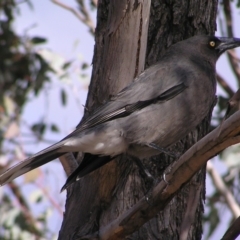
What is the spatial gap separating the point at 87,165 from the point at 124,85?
1.99 feet

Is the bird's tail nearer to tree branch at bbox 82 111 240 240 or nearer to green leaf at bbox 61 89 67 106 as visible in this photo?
tree branch at bbox 82 111 240 240

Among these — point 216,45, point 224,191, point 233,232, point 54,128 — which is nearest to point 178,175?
point 233,232

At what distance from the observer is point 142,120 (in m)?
4.08

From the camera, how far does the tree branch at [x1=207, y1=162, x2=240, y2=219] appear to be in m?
6.57

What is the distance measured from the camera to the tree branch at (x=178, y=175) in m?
2.98

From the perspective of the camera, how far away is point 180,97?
13.8 ft

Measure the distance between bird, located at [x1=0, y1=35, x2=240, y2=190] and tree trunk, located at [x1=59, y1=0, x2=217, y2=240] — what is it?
4.8 inches

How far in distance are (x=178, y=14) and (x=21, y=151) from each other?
3.30 meters

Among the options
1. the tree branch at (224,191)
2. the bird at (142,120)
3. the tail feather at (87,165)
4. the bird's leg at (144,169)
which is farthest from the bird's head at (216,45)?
the tree branch at (224,191)

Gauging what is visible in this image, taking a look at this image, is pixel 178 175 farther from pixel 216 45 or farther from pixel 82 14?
pixel 82 14

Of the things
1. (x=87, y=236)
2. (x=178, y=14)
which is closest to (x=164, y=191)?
(x=87, y=236)

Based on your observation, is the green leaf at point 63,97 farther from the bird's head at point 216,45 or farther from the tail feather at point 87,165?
the tail feather at point 87,165

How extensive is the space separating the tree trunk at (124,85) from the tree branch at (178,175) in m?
0.40

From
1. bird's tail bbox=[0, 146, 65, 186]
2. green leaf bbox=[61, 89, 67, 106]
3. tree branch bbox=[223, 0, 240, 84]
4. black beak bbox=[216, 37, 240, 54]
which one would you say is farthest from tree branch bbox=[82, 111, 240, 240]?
green leaf bbox=[61, 89, 67, 106]
